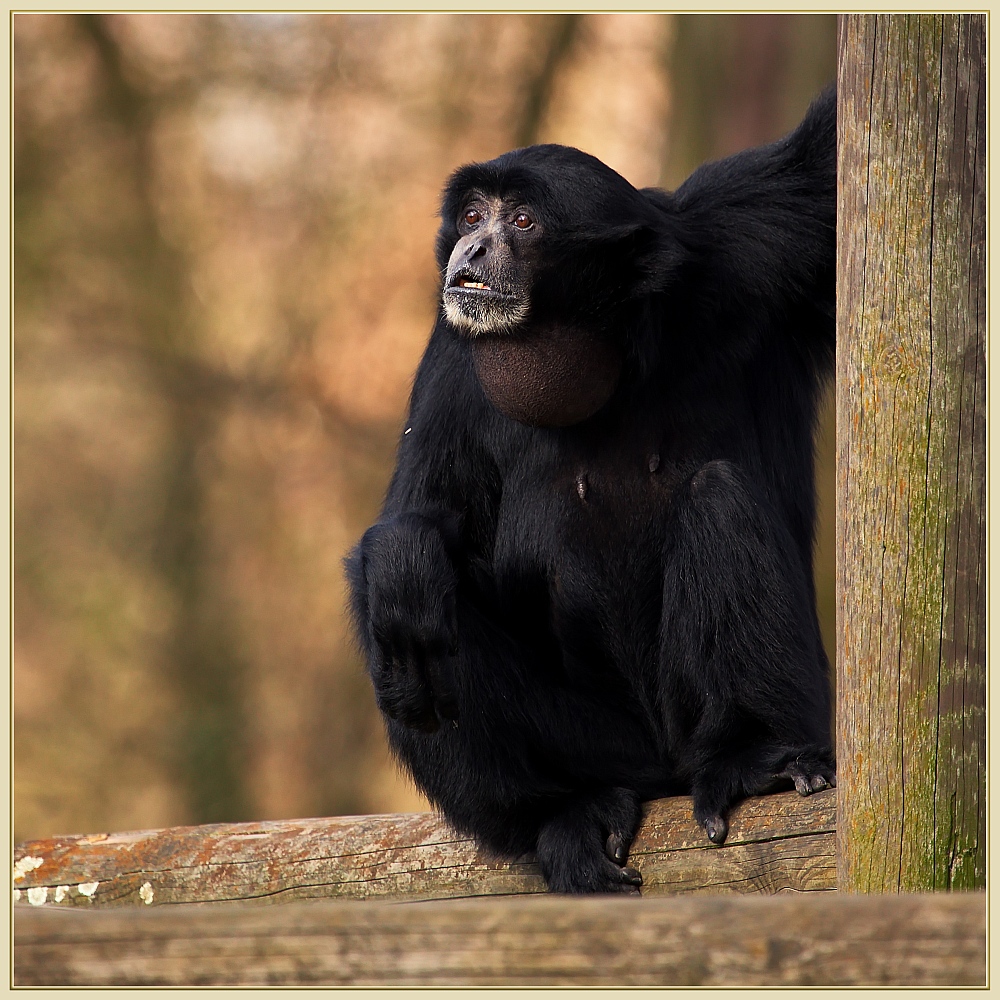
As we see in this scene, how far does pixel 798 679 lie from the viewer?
3771 millimetres

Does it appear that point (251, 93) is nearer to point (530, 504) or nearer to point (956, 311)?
point (530, 504)

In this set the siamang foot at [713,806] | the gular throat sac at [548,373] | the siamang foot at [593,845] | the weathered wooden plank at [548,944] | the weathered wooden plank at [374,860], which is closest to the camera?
the weathered wooden plank at [548,944]

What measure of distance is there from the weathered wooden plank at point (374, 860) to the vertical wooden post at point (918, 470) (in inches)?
22.8

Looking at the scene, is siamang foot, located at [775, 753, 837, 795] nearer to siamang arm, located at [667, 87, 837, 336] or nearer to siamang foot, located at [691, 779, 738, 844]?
siamang foot, located at [691, 779, 738, 844]

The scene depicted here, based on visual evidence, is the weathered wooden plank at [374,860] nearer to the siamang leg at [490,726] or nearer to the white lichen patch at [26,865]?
the white lichen patch at [26,865]

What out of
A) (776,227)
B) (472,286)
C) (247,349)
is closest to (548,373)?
(472,286)

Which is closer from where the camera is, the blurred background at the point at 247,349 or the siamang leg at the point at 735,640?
the siamang leg at the point at 735,640

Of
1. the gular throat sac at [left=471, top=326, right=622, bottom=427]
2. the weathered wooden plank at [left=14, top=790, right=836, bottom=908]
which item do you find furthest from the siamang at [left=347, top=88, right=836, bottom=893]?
the weathered wooden plank at [left=14, top=790, right=836, bottom=908]

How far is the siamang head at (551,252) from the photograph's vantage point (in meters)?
4.02

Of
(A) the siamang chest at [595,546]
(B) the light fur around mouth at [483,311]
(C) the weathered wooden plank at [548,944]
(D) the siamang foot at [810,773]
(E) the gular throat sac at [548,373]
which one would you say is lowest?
(D) the siamang foot at [810,773]

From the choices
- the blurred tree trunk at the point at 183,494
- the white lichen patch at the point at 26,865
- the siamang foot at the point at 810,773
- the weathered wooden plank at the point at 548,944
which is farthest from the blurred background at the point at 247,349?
the weathered wooden plank at the point at 548,944

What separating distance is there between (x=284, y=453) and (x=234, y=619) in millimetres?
1811

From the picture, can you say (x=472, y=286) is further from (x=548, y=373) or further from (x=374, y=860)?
(x=374, y=860)

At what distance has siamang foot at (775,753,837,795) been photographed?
3.48 metres
